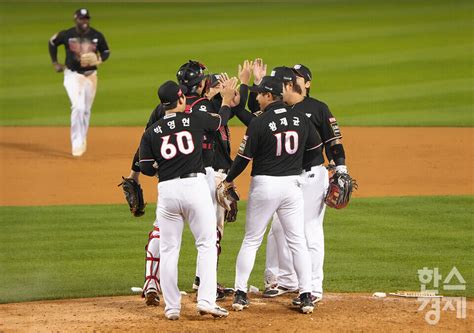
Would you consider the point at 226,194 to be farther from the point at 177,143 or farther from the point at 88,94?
the point at 88,94

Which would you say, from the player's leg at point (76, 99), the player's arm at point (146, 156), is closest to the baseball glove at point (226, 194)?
the player's arm at point (146, 156)

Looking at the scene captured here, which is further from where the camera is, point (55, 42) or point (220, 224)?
point (55, 42)

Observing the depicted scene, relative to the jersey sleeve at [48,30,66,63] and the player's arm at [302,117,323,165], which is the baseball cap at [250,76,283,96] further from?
the jersey sleeve at [48,30,66,63]

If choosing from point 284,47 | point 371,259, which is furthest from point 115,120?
point 371,259

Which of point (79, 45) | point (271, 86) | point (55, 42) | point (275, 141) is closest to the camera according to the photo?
point (275, 141)

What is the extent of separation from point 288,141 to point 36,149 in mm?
9838

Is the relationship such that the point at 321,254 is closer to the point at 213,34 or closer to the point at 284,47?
the point at 284,47

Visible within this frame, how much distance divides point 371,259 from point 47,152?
799 cm

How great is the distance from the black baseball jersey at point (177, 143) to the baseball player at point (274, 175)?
1.27 ft

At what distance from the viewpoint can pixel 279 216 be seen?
8.65 metres

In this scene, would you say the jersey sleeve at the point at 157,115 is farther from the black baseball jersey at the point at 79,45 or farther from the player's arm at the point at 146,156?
the black baseball jersey at the point at 79,45

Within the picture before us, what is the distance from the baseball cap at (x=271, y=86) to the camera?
8633 mm

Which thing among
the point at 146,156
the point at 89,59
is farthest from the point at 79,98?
the point at 146,156

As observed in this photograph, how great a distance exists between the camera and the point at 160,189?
27.6ft
